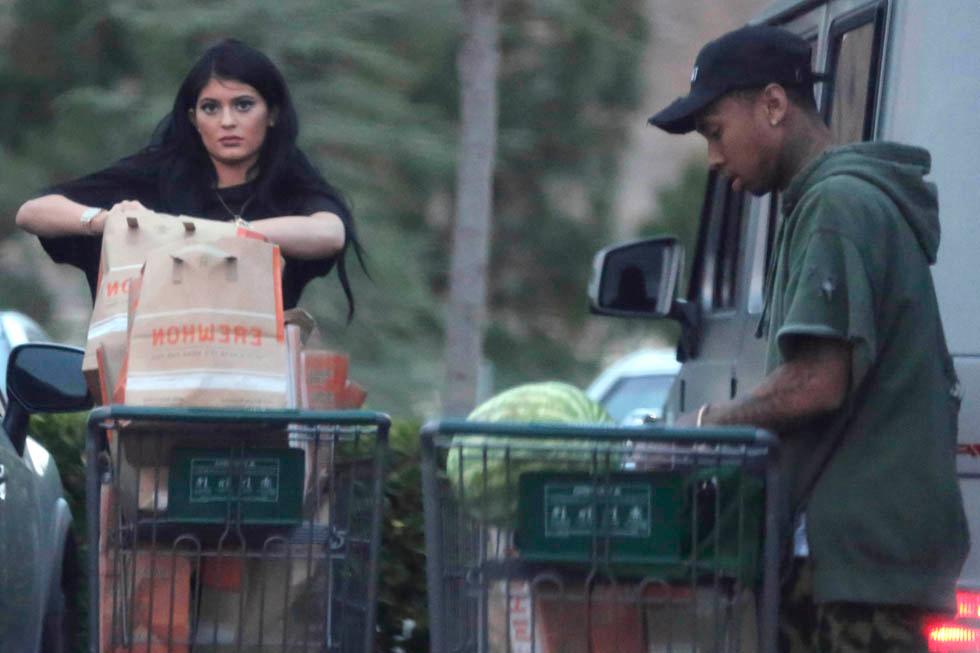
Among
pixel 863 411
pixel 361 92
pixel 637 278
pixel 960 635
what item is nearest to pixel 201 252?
pixel 863 411

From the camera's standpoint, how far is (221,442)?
340 centimetres

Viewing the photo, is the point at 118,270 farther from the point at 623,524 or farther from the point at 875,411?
the point at 875,411

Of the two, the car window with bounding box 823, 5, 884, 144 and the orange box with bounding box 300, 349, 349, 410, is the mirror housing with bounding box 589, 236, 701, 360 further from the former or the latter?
the orange box with bounding box 300, 349, 349, 410

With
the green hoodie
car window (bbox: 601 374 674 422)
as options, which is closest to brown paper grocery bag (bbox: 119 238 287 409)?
the green hoodie

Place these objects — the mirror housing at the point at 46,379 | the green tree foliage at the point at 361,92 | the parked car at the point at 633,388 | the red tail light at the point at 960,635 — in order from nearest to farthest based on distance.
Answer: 1. the red tail light at the point at 960,635
2. the mirror housing at the point at 46,379
3. the green tree foliage at the point at 361,92
4. the parked car at the point at 633,388

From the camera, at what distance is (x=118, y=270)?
11.9 ft

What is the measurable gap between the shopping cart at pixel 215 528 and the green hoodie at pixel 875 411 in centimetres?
78

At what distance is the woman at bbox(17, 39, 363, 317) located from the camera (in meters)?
4.29

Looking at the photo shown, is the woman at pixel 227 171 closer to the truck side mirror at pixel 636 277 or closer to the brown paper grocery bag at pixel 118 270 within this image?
the brown paper grocery bag at pixel 118 270

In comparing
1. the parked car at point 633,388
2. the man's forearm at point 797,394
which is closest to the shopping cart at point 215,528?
the man's forearm at point 797,394

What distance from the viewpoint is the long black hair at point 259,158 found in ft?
14.3

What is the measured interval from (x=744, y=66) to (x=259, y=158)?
54.0 inches

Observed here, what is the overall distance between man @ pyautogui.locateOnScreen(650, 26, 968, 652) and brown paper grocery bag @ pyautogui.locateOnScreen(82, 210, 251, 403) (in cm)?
108

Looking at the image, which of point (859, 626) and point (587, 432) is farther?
point (859, 626)
